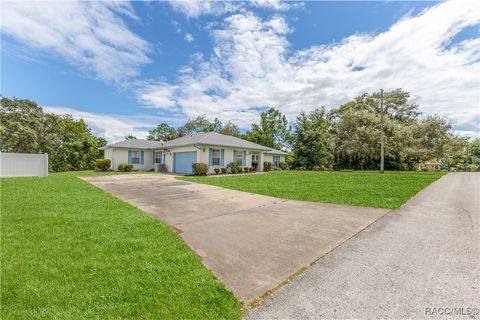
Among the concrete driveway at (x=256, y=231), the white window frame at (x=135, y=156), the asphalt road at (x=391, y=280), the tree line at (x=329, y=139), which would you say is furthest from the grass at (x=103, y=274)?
the tree line at (x=329, y=139)

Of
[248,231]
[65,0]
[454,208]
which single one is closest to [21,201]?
[65,0]

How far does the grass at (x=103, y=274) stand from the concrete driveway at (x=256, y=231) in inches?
12.6

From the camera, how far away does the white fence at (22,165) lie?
13.9 metres

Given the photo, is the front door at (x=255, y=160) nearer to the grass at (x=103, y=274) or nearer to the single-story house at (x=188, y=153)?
the single-story house at (x=188, y=153)

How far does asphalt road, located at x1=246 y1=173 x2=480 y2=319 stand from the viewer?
2338mm

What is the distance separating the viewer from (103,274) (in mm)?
2975

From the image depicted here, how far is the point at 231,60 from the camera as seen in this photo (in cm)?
1570

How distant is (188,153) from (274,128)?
28033mm

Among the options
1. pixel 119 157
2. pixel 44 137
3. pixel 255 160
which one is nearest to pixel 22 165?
pixel 119 157

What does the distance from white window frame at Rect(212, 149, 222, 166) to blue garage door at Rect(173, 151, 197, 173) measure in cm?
161

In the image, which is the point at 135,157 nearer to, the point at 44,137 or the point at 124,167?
the point at 124,167

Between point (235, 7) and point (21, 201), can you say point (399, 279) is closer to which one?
point (21, 201)

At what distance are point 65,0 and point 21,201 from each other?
21.7ft

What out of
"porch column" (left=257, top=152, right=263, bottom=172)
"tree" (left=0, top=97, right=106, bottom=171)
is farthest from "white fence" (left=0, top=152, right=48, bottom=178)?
"porch column" (left=257, top=152, right=263, bottom=172)
